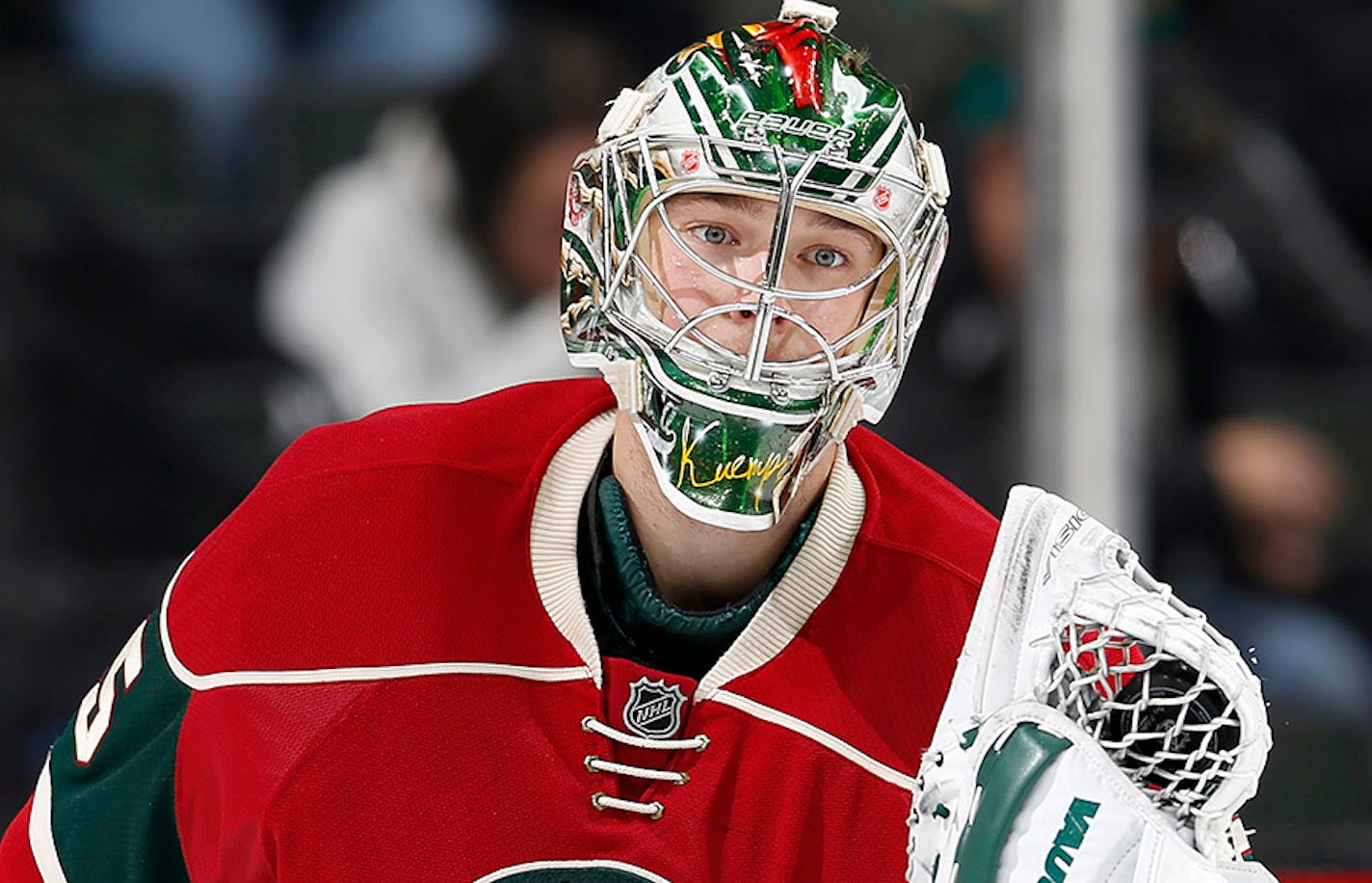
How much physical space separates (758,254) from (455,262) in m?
1.62

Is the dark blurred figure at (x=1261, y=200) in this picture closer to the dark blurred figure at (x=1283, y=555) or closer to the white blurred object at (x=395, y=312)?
the dark blurred figure at (x=1283, y=555)

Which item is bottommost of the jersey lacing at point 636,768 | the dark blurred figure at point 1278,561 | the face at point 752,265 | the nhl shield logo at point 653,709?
the dark blurred figure at point 1278,561

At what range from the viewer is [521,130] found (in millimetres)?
3197

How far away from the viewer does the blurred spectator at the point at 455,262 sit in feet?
10.4

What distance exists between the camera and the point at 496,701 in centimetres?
166

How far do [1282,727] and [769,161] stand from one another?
1.91 meters

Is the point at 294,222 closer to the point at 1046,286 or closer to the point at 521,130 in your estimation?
the point at 521,130

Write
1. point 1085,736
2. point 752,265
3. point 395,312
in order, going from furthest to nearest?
point 395,312 < point 752,265 < point 1085,736

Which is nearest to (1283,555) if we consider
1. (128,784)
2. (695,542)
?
(695,542)

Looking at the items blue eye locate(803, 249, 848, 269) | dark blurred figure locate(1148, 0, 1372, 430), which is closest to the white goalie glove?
blue eye locate(803, 249, 848, 269)

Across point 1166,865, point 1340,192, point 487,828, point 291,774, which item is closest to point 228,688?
point 291,774

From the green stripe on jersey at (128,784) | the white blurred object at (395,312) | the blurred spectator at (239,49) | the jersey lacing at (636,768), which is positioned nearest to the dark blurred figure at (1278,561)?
the white blurred object at (395,312)

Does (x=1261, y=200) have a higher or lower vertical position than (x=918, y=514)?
lower

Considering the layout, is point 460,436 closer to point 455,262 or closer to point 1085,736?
point 1085,736
